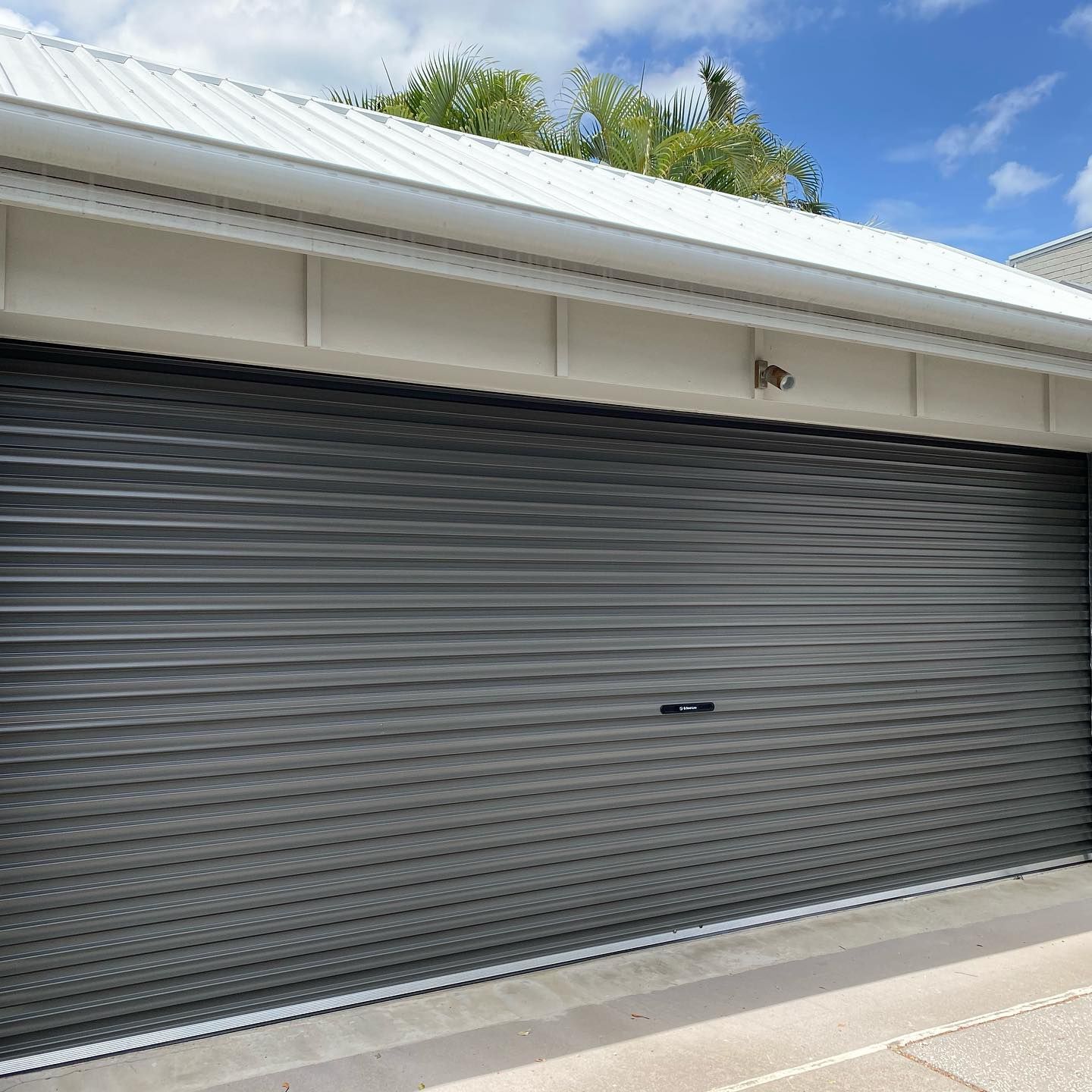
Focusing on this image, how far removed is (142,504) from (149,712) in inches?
32.3

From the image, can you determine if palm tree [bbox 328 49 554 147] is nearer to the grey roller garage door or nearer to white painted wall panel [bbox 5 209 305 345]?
the grey roller garage door

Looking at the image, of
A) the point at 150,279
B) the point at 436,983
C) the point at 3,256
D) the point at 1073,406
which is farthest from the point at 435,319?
the point at 1073,406

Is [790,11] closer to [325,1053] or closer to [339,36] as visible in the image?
[339,36]

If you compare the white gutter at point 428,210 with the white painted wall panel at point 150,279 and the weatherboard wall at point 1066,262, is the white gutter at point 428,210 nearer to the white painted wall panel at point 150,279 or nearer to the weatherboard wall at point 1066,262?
the white painted wall panel at point 150,279

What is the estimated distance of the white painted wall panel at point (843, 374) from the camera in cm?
494

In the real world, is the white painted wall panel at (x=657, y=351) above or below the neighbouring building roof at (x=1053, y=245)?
below

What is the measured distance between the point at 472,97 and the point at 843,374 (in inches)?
349

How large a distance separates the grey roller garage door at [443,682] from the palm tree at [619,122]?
8.27m

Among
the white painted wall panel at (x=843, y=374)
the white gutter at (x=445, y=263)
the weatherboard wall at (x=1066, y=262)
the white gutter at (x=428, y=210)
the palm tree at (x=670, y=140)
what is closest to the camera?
the white gutter at (x=428, y=210)

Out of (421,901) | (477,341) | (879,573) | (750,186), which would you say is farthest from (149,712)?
(750,186)

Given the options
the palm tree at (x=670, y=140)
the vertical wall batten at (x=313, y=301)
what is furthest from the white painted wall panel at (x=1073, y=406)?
the palm tree at (x=670, y=140)

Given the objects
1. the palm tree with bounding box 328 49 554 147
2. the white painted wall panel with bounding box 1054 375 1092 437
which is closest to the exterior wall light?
the white painted wall panel with bounding box 1054 375 1092 437

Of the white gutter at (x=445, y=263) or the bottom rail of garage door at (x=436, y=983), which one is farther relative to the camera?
the bottom rail of garage door at (x=436, y=983)

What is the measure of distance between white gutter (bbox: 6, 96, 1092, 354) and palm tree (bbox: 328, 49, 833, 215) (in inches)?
358
